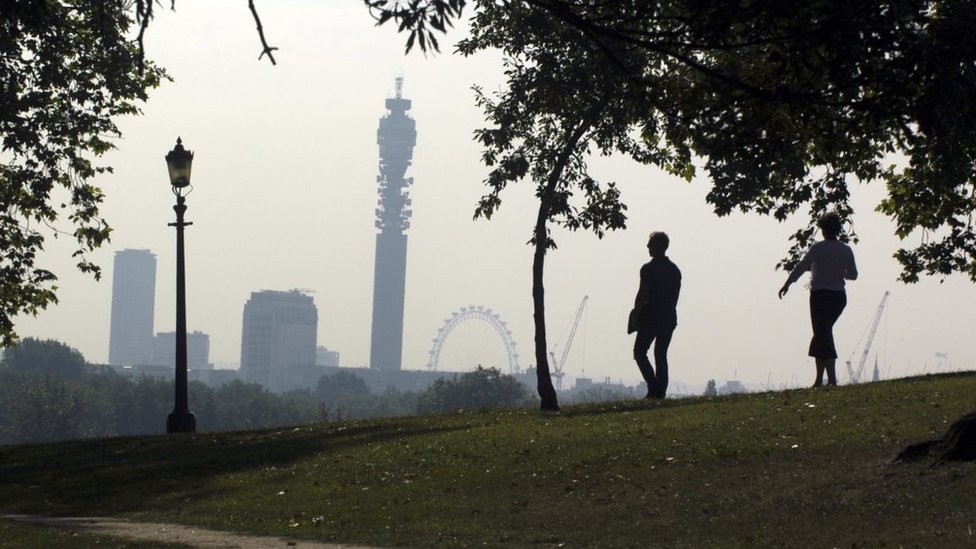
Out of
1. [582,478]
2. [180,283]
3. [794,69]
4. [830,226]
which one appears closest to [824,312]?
[830,226]

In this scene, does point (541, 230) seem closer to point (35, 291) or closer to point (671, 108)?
point (35, 291)

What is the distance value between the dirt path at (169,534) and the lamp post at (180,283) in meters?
10.4

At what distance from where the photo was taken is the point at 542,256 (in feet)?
101

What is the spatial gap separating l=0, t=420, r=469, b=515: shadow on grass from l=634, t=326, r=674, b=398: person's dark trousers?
284 cm

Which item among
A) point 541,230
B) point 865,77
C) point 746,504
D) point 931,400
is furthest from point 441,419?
point 865,77

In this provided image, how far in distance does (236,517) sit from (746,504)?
5283mm

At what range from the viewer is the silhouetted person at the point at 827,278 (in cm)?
2284

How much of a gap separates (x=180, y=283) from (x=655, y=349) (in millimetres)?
8683

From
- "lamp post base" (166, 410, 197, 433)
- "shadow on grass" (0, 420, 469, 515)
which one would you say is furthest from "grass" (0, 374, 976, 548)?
"lamp post base" (166, 410, 197, 433)

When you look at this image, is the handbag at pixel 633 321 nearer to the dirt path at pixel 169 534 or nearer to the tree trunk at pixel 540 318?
the tree trunk at pixel 540 318

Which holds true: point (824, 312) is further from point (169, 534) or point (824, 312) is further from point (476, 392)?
point (476, 392)

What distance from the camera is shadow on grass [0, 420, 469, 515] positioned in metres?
19.9

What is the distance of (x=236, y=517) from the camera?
1745 cm

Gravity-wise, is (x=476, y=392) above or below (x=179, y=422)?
above
